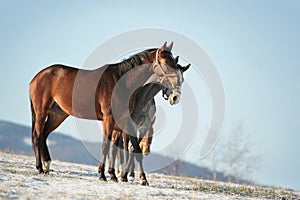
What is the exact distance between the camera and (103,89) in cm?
1190

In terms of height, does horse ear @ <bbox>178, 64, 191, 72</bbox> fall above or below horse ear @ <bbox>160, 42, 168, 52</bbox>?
below

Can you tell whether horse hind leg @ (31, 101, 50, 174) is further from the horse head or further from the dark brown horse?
the horse head

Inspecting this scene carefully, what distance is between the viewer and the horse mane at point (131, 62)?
39.7ft

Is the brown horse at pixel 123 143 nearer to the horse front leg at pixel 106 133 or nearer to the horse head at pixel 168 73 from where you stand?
the horse front leg at pixel 106 133

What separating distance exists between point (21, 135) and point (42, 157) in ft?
251

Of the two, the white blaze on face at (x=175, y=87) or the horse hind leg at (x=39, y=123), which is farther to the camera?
the horse hind leg at (x=39, y=123)

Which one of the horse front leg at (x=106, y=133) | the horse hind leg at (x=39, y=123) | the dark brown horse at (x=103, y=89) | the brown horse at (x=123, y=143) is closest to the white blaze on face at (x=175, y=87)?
the dark brown horse at (x=103, y=89)

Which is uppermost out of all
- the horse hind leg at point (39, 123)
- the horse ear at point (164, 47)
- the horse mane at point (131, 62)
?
the horse ear at point (164, 47)

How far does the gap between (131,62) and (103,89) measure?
92 centimetres

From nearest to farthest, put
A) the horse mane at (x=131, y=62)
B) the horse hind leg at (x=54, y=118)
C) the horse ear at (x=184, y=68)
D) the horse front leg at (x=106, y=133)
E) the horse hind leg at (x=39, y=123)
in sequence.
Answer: the horse front leg at (x=106, y=133) < the horse mane at (x=131, y=62) < the horse ear at (x=184, y=68) < the horse hind leg at (x=39, y=123) < the horse hind leg at (x=54, y=118)

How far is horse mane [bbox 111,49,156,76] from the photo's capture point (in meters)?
12.1

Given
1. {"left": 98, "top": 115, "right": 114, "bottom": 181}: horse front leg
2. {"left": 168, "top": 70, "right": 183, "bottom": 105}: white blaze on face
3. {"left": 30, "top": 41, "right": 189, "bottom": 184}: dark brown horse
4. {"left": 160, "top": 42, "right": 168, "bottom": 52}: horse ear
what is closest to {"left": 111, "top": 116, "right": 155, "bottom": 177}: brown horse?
{"left": 30, "top": 41, "right": 189, "bottom": 184}: dark brown horse

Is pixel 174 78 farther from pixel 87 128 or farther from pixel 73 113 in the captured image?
pixel 87 128

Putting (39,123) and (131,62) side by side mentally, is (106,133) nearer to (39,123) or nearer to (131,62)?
(131,62)
